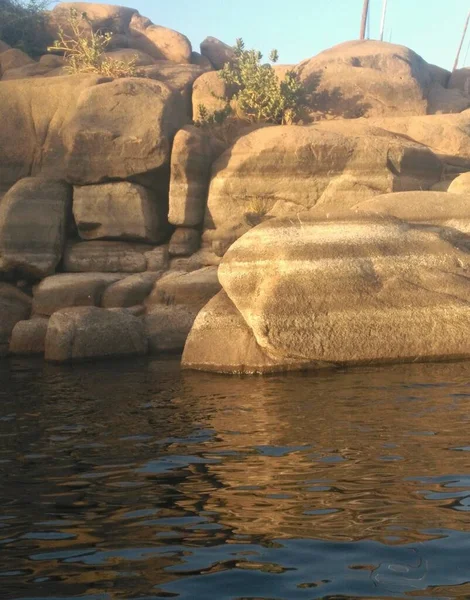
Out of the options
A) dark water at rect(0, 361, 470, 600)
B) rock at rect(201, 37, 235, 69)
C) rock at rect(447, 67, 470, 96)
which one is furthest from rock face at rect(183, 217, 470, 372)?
rock at rect(201, 37, 235, 69)

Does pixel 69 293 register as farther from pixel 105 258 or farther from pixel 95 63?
pixel 95 63

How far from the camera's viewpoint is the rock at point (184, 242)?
1973cm

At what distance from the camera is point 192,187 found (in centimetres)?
2003

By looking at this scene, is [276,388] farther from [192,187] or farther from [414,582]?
[192,187]

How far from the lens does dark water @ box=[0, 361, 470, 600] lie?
4.86 m

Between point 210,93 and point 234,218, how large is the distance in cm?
545

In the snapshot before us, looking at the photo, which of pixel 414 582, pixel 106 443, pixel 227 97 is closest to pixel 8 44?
pixel 227 97

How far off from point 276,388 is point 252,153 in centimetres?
964

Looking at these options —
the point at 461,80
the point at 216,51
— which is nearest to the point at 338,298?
the point at 461,80

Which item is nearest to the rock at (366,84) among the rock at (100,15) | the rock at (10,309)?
the rock at (100,15)

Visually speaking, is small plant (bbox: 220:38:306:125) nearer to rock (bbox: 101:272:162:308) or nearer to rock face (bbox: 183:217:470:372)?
rock (bbox: 101:272:162:308)

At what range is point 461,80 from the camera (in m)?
27.7

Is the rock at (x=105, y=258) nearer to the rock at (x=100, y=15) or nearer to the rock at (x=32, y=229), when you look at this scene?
the rock at (x=32, y=229)

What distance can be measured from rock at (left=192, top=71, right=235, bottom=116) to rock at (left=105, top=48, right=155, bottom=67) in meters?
2.42
